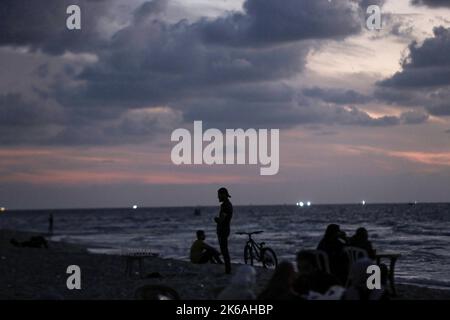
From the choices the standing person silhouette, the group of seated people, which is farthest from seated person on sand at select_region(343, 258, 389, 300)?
the standing person silhouette

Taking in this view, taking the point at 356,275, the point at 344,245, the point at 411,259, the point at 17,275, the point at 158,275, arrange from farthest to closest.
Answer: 1. the point at 411,259
2. the point at 17,275
3. the point at 158,275
4. the point at 344,245
5. the point at 356,275

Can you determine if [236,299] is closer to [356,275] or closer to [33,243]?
[356,275]

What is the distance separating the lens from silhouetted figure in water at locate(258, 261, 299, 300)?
27.3ft

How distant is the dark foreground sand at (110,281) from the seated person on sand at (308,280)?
1814 mm

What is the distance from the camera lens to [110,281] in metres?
15.8

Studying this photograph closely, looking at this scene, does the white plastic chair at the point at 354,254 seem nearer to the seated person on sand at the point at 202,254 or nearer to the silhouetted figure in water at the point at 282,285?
the silhouetted figure in water at the point at 282,285

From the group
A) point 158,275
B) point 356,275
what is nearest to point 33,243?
point 158,275

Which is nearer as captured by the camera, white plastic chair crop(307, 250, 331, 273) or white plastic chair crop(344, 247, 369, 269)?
white plastic chair crop(307, 250, 331, 273)

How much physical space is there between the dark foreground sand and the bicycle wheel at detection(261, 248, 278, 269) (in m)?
0.87

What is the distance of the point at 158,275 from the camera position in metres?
16.4

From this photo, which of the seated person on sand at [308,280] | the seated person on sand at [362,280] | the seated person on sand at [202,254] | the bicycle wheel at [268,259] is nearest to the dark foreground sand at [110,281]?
the seated person on sand at [202,254]

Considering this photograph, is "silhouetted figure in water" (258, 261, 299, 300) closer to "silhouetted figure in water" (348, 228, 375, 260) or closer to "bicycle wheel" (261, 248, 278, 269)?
"silhouetted figure in water" (348, 228, 375, 260)

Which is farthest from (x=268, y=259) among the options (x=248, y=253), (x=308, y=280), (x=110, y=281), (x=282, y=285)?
(x=282, y=285)
